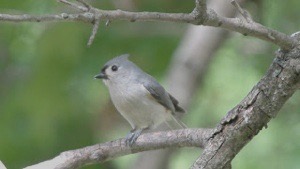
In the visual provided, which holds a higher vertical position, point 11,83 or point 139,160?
point 11,83

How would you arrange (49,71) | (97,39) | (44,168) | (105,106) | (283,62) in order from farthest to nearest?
(105,106), (97,39), (49,71), (44,168), (283,62)

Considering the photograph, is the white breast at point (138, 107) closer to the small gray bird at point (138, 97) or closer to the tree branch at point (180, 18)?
the small gray bird at point (138, 97)

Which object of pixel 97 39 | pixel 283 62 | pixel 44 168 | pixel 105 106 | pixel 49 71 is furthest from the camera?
pixel 105 106

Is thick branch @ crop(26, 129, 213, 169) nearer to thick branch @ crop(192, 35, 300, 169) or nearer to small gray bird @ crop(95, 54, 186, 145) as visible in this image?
thick branch @ crop(192, 35, 300, 169)

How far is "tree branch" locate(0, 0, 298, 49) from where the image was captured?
1825mm

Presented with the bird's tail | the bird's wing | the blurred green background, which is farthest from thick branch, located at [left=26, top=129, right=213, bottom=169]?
the blurred green background

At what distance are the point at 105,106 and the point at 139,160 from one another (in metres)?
0.60

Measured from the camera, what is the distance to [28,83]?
13.1 ft

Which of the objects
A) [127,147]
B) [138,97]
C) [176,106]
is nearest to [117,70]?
[138,97]

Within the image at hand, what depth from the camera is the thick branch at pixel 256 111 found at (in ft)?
6.91

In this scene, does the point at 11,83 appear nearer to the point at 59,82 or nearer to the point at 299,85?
the point at 59,82

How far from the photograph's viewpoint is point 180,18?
1908mm

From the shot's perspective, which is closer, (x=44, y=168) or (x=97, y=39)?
(x=44, y=168)

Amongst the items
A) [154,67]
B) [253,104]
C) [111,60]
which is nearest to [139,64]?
[154,67]
